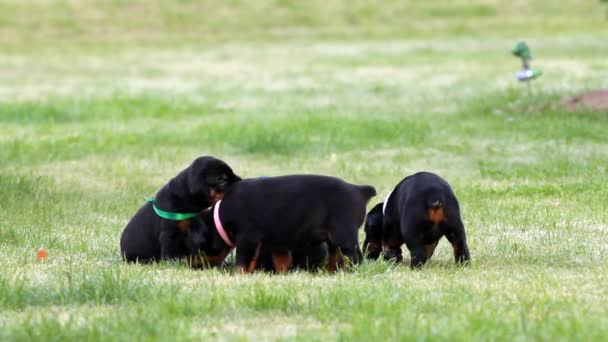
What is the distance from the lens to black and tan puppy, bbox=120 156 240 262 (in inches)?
315

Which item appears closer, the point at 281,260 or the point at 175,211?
the point at 281,260

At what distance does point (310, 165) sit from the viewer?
567 inches

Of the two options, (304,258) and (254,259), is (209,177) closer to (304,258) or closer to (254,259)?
(254,259)

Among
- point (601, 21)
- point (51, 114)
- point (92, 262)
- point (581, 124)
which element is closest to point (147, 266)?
point (92, 262)

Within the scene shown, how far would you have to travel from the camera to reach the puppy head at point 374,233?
8484 millimetres

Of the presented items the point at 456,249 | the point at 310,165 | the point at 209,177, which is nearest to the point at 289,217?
the point at 209,177

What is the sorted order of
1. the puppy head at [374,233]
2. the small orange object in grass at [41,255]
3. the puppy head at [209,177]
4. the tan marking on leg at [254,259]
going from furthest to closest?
1. the puppy head at [374,233]
2. the small orange object in grass at [41,255]
3. the puppy head at [209,177]
4. the tan marking on leg at [254,259]

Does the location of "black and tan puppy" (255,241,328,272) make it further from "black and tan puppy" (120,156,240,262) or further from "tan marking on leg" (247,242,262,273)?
Result: "black and tan puppy" (120,156,240,262)

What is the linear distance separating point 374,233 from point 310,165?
5929 mm

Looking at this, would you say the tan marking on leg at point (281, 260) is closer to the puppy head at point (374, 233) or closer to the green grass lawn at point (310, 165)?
the green grass lawn at point (310, 165)

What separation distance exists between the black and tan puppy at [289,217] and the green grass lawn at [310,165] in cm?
24

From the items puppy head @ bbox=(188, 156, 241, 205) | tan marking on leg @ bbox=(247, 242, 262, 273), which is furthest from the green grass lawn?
puppy head @ bbox=(188, 156, 241, 205)

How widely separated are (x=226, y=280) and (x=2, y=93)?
1783 centimetres

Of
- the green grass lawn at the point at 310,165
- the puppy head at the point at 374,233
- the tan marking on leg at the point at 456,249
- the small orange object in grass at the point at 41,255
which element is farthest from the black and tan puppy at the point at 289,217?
the small orange object in grass at the point at 41,255
